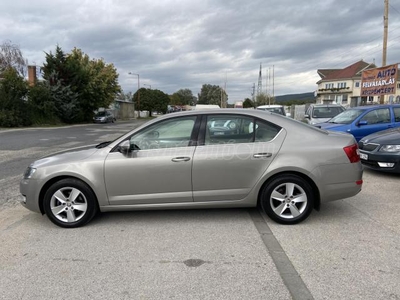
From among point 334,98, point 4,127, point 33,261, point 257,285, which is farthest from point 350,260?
point 334,98

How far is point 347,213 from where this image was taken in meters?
4.37

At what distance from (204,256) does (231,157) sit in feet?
4.38

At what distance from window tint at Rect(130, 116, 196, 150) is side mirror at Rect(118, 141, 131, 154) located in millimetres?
74

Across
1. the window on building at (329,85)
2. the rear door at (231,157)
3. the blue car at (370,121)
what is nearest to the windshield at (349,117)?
the blue car at (370,121)

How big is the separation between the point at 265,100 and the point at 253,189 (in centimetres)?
6963

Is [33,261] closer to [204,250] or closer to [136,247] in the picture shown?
[136,247]

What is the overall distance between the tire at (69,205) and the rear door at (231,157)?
1451 mm

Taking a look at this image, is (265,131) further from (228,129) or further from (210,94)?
(210,94)

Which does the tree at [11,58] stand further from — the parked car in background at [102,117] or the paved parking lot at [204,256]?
the paved parking lot at [204,256]

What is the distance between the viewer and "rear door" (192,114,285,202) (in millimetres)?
3918

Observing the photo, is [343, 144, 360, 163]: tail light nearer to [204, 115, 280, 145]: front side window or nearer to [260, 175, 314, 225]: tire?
[260, 175, 314, 225]: tire

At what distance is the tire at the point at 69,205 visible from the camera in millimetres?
3994

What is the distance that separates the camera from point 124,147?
156 inches

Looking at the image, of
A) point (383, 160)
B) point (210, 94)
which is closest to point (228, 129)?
point (383, 160)
